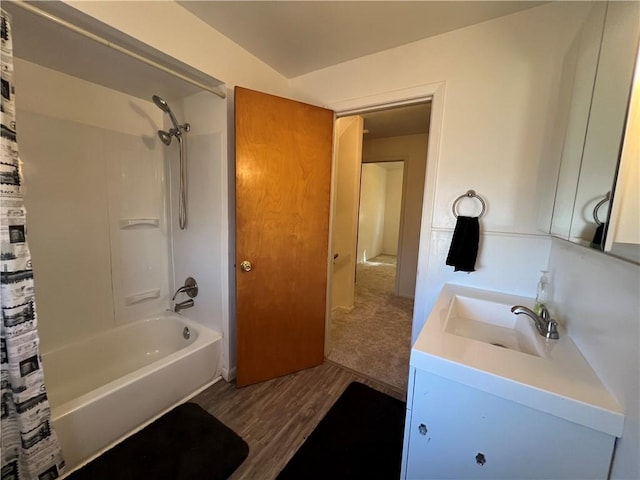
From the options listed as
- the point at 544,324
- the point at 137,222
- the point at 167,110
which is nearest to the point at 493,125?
the point at 544,324

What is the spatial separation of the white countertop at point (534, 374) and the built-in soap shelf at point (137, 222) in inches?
89.0

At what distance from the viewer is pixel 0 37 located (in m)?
0.94

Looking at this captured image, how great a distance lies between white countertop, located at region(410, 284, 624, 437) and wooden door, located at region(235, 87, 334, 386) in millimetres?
1137

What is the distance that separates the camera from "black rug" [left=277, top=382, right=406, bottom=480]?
1.29 m

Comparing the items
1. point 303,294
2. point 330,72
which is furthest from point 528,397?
point 330,72

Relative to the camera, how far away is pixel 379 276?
4926 mm

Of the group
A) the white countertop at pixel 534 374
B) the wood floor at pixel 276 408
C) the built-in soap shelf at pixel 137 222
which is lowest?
the wood floor at pixel 276 408

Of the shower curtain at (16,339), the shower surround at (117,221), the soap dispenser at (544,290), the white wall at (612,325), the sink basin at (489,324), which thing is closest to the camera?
the white wall at (612,325)

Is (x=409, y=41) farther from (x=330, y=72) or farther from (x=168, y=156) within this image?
(x=168, y=156)

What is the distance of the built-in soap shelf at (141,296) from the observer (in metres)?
2.12

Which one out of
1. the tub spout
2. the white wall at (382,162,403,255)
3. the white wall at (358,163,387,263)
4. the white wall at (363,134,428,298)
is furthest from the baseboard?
the white wall at (382,162,403,255)

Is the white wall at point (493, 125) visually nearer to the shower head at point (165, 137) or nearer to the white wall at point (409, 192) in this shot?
the shower head at point (165, 137)

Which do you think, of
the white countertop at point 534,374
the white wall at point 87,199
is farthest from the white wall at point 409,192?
the white wall at point 87,199

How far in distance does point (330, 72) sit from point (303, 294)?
5.54 ft
